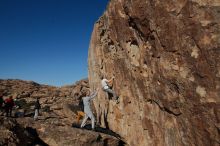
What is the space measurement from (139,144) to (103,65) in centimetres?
627

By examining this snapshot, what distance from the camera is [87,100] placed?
1633 cm

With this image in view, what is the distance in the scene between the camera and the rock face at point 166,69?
8.80 m

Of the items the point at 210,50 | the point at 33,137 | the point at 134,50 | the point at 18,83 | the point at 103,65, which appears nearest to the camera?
the point at 210,50

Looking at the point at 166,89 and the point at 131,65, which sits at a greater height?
the point at 131,65

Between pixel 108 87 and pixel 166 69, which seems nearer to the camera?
pixel 166 69

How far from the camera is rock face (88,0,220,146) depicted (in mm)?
8797

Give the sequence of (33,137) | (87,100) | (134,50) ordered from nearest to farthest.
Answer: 1. (134,50)
2. (33,137)
3. (87,100)

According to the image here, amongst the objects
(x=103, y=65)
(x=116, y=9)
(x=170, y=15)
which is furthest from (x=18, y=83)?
(x=170, y=15)

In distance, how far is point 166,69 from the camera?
34.7ft

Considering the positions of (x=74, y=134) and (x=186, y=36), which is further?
(x=74, y=134)

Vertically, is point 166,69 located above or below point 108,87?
below

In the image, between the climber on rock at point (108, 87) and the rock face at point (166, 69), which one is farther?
the climber on rock at point (108, 87)

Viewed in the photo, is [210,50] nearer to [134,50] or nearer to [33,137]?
[134,50]

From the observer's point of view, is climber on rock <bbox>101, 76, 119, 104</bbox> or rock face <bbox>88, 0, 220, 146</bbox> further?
climber on rock <bbox>101, 76, 119, 104</bbox>
